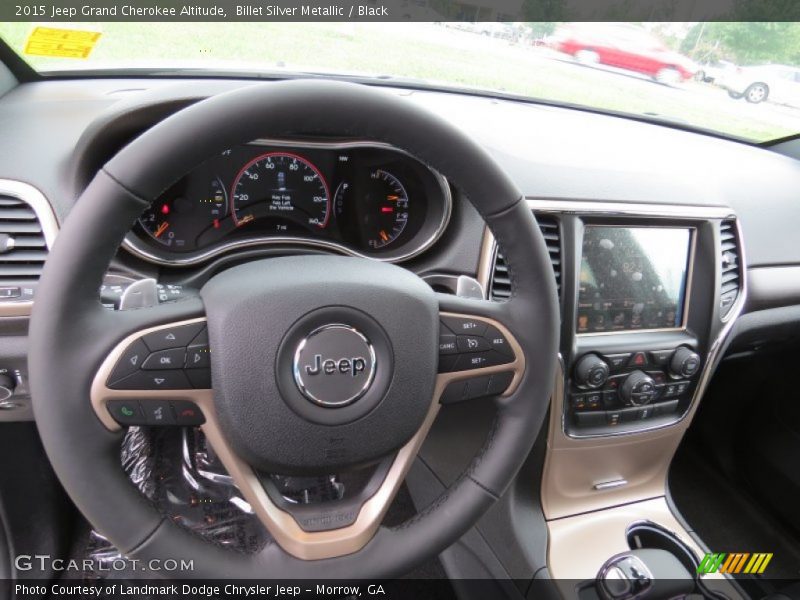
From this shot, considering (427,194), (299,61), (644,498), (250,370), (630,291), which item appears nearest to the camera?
(250,370)

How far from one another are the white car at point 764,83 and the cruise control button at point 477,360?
1380 mm

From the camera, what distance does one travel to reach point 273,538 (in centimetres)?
96

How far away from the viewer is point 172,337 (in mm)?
879

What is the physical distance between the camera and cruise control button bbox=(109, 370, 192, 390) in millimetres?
849

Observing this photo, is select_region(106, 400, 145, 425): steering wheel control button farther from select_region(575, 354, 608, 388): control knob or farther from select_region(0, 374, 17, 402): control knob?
select_region(575, 354, 608, 388): control knob

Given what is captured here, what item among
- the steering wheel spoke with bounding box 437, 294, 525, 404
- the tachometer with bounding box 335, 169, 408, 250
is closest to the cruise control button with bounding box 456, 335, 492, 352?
the steering wheel spoke with bounding box 437, 294, 525, 404

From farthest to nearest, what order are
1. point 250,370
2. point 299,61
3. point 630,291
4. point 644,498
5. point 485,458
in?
1. point 644,498
2. point 299,61
3. point 630,291
4. point 485,458
5. point 250,370

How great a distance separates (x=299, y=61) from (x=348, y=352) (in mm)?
1152

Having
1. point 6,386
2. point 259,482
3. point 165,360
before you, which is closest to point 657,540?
point 259,482

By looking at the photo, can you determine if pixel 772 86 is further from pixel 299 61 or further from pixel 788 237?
pixel 299 61

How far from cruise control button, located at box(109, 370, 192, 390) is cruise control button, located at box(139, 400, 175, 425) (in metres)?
0.02

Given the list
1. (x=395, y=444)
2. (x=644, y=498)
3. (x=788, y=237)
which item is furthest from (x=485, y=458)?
(x=788, y=237)

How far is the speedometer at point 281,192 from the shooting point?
1.38 meters

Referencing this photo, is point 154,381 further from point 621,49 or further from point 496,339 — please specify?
point 621,49
